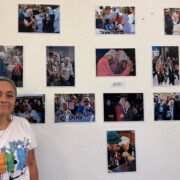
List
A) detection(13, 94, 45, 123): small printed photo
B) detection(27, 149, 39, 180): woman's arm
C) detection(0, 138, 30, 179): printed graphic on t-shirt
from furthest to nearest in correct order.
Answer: detection(13, 94, 45, 123): small printed photo
detection(27, 149, 39, 180): woman's arm
detection(0, 138, 30, 179): printed graphic on t-shirt

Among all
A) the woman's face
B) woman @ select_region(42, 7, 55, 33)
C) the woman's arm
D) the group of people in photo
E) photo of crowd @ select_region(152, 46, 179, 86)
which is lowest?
the woman's arm

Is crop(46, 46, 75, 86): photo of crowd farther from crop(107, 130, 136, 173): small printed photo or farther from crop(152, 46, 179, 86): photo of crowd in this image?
crop(152, 46, 179, 86): photo of crowd

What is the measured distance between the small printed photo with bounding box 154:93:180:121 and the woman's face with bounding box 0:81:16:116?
86 centimetres

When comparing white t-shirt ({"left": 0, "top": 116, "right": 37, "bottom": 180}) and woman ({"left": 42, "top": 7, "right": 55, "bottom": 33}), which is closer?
white t-shirt ({"left": 0, "top": 116, "right": 37, "bottom": 180})

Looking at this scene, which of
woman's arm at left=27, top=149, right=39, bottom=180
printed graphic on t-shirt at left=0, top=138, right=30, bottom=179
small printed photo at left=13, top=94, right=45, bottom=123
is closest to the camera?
printed graphic on t-shirt at left=0, top=138, right=30, bottom=179

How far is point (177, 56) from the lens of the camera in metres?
1.33

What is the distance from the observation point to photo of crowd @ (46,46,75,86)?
127cm

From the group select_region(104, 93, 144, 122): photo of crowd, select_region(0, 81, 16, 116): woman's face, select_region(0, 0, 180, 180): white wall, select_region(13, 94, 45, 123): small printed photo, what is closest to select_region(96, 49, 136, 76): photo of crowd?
select_region(0, 0, 180, 180): white wall

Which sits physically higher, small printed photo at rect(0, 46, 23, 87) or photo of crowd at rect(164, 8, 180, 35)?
photo of crowd at rect(164, 8, 180, 35)

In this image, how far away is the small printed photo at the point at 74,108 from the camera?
4.14ft

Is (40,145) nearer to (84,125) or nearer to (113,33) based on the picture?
(84,125)

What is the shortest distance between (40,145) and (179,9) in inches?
49.3

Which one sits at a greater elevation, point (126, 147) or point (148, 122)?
point (148, 122)

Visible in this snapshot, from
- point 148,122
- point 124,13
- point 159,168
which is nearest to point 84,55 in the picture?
point 124,13
